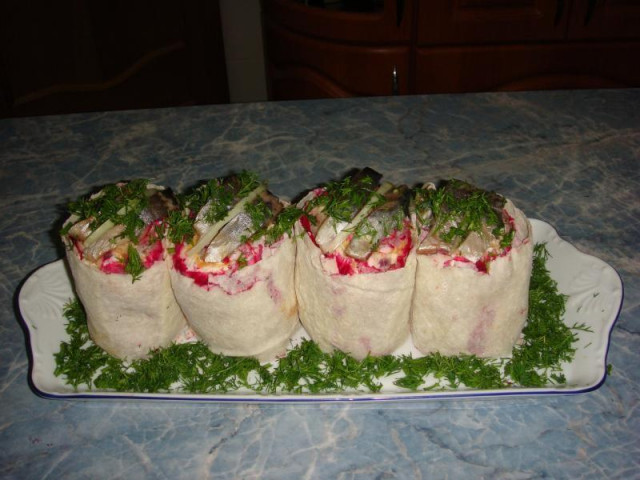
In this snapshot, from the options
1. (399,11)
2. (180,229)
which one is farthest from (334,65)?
(180,229)

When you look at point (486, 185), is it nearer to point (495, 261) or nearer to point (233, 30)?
point (495, 261)

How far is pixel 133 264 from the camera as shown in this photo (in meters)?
1.57

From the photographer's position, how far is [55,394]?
1.58 metres

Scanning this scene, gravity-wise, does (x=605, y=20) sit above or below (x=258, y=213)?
below

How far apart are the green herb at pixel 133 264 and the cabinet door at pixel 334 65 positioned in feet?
9.05

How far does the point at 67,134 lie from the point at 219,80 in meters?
2.05

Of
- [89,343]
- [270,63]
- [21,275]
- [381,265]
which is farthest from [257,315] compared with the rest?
[270,63]

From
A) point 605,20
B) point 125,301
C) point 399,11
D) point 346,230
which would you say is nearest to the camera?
point 346,230

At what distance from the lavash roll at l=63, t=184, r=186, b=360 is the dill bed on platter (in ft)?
0.14

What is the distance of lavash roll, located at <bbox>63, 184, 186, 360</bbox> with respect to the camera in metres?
1.61

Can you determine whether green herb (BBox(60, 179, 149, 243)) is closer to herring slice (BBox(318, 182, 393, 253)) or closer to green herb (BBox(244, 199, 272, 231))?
green herb (BBox(244, 199, 272, 231))

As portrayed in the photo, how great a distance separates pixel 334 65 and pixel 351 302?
9.16ft

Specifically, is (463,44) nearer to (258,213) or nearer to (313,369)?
(258,213)

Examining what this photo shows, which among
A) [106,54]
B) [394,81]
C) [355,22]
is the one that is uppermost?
[355,22]
